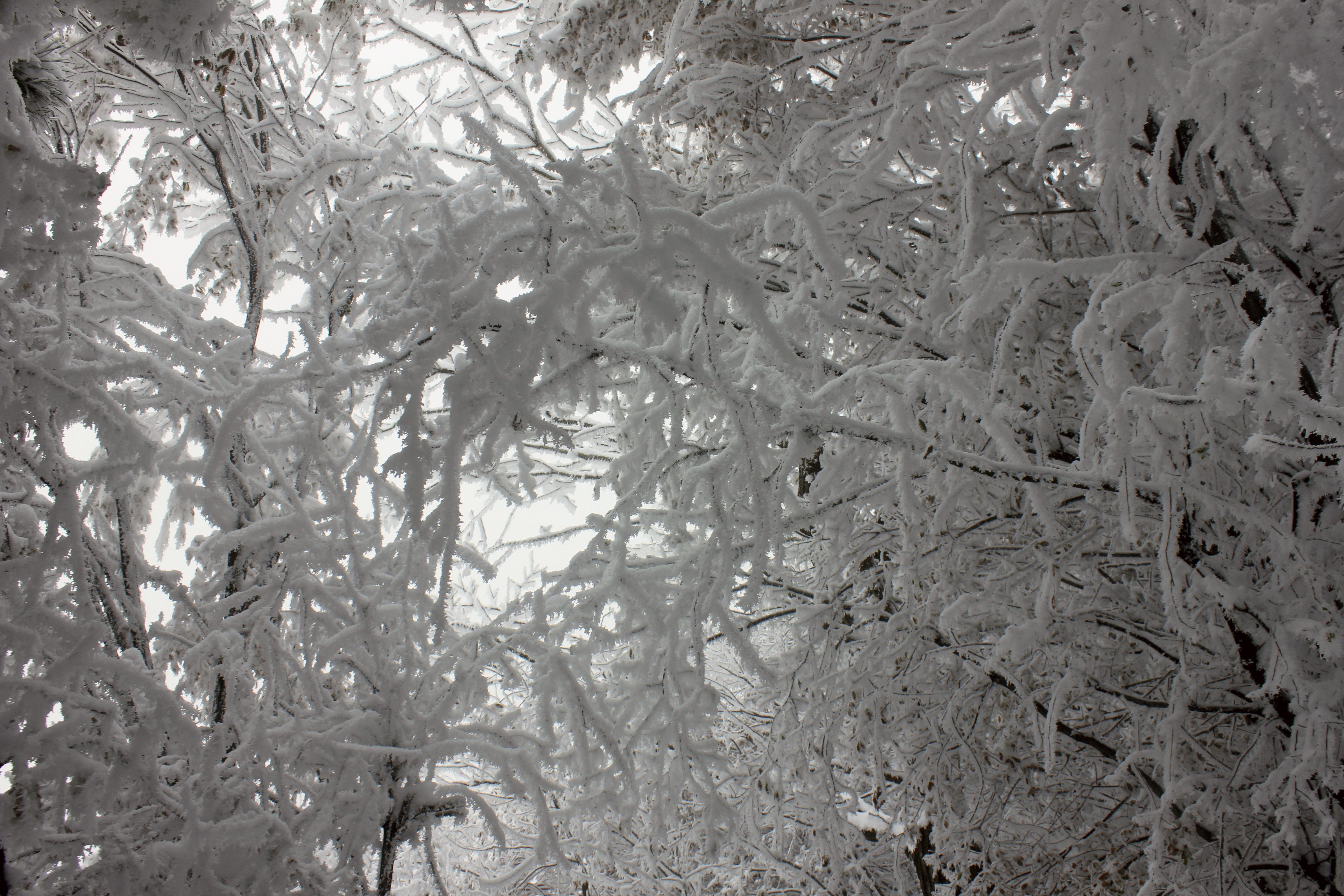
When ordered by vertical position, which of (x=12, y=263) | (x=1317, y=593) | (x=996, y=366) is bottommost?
(x=1317, y=593)

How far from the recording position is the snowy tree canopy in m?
1.61

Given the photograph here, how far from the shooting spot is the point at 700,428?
13.5 ft

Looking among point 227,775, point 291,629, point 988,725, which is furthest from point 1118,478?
point 291,629

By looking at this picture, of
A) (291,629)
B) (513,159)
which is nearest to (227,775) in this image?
(291,629)

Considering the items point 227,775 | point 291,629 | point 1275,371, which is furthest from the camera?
point 291,629

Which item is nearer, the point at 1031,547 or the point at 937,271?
the point at 1031,547

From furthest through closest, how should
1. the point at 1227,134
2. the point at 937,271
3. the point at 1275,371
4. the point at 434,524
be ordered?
1. the point at 937,271
2. the point at 1227,134
3. the point at 1275,371
4. the point at 434,524

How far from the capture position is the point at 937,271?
3.17 meters

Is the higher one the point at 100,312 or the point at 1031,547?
the point at 100,312

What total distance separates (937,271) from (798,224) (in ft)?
2.40

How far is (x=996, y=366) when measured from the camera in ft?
7.03

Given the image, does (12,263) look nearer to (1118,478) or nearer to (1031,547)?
(1118,478)

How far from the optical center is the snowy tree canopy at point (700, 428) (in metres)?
1.61

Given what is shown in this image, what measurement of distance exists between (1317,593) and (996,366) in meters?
1.08
